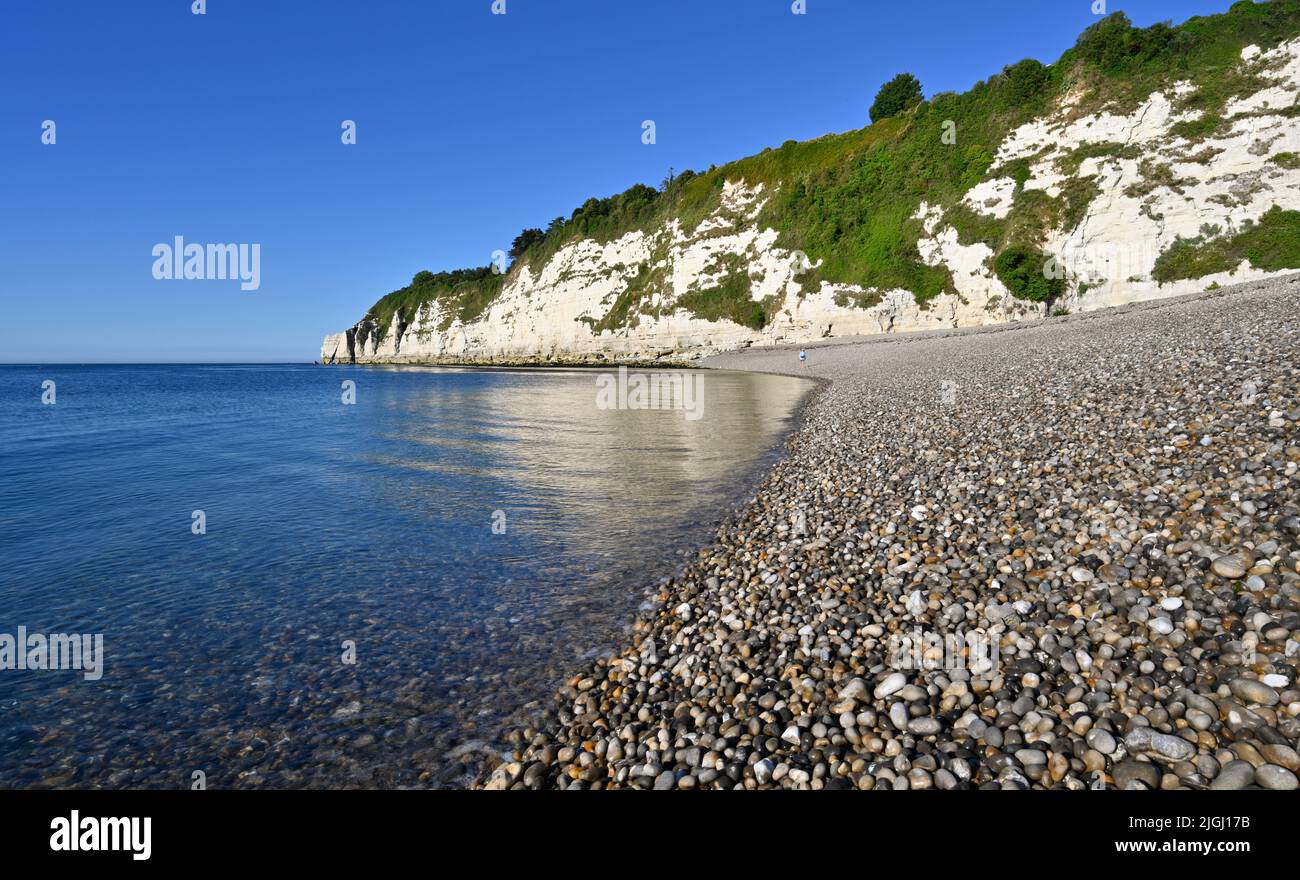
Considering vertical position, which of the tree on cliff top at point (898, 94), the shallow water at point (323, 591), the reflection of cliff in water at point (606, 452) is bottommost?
the shallow water at point (323, 591)

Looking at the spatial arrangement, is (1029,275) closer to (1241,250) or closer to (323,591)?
(1241,250)

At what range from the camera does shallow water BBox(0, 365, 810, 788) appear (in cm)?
618

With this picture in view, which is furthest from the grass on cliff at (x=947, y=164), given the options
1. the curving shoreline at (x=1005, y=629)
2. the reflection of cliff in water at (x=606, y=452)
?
the curving shoreline at (x=1005, y=629)

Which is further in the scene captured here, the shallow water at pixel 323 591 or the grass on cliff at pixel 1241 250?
the grass on cliff at pixel 1241 250

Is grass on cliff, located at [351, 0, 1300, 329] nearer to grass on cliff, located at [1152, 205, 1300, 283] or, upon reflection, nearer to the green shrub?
the green shrub

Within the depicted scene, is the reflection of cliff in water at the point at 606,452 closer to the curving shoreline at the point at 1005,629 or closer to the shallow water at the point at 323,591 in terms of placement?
the shallow water at the point at 323,591

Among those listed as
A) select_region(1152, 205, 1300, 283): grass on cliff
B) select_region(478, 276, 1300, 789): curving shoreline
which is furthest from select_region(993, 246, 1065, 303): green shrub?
select_region(478, 276, 1300, 789): curving shoreline

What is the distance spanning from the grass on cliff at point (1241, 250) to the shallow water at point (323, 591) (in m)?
43.2

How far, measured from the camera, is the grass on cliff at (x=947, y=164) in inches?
2031

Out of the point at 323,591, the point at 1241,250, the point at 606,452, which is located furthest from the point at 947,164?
the point at 323,591

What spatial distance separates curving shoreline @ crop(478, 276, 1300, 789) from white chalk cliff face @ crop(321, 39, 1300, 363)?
4668 centimetres
